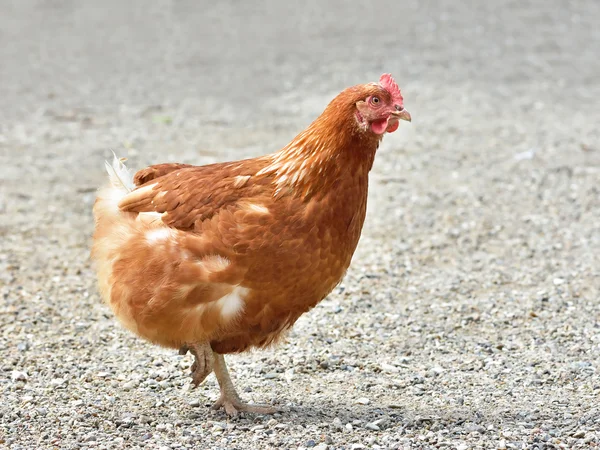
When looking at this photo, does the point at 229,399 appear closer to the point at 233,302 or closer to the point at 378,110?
the point at 233,302

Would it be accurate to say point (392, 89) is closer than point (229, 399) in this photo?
Yes

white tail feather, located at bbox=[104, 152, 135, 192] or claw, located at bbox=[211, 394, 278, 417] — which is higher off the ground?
white tail feather, located at bbox=[104, 152, 135, 192]

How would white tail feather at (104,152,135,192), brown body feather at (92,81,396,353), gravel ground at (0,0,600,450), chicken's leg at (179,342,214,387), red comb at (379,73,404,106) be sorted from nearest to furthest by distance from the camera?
brown body feather at (92,81,396,353), red comb at (379,73,404,106), chicken's leg at (179,342,214,387), gravel ground at (0,0,600,450), white tail feather at (104,152,135,192)

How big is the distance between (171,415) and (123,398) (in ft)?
1.07

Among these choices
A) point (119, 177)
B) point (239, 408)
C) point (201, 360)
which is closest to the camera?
point (201, 360)

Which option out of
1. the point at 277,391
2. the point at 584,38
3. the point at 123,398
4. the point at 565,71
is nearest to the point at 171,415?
the point at 123,398

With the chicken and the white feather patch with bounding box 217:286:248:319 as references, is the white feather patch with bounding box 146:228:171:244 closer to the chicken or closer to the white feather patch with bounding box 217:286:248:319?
the chicken

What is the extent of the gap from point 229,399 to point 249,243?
0.91 metres

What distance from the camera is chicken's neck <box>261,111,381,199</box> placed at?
13.2 feet

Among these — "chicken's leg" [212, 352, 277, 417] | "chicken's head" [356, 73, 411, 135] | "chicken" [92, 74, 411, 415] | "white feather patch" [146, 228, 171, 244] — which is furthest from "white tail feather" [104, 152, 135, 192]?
"chicken's head" [356, 73, 411, 135]

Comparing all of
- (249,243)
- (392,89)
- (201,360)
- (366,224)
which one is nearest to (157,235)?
(249,243)

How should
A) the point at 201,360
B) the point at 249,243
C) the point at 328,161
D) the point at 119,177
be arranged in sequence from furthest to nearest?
the point at 119,177 < the point at 201,360 < the point at 328,161 < the point at 249,243

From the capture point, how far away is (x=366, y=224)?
7.09 m

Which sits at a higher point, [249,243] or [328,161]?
[328,161]
